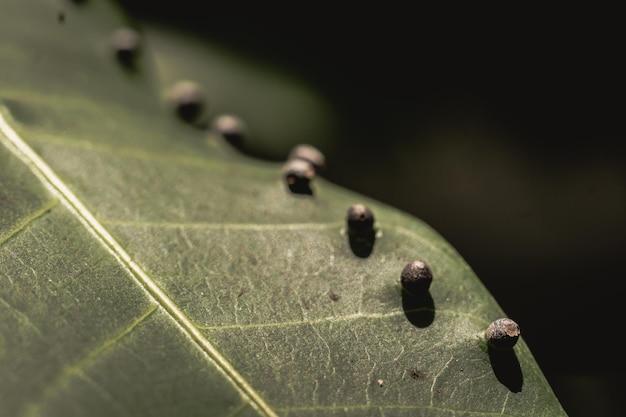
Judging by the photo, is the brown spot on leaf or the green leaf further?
the brown spot on leaf

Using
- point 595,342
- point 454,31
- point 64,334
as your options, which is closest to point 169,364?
point 64,334

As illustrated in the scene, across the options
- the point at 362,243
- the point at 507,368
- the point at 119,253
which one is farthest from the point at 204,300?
the point at 507,368

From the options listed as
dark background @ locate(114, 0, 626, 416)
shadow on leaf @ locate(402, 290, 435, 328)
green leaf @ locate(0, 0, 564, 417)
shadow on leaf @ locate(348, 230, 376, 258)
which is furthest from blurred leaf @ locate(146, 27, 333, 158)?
shadow on leaf @ locate(402, 290, 435, 328)

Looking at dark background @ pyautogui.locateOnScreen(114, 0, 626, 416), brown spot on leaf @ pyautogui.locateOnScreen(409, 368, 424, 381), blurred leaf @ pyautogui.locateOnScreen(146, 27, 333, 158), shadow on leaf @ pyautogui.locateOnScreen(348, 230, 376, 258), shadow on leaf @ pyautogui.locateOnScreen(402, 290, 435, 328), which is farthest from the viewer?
blurred leaf @ pyautogui.locateOnScreen(146, 27, 333, 158)

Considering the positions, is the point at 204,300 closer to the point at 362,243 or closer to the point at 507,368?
the point at 362,243

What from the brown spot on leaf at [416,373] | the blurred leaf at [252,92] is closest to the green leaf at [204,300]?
the brown spot on leaf at [416,373]

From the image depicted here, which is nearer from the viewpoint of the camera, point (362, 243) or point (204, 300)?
point (204, 300)

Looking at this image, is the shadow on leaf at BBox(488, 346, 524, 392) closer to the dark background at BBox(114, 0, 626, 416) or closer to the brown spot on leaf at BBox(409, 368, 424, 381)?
the brown spot on leaf at BBox(409, 368, 424, 381)
